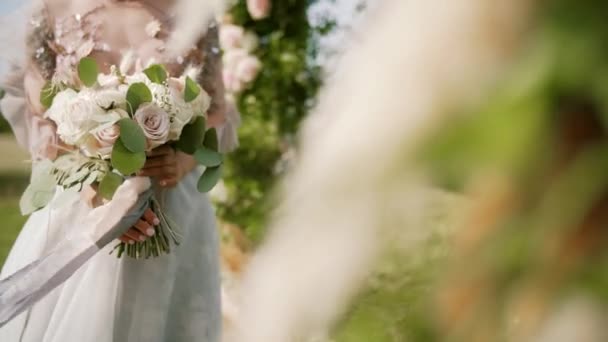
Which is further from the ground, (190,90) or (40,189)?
(190,90)

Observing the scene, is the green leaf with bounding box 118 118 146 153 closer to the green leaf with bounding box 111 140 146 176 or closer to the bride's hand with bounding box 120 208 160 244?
the green leaf with bounding box 111 140 146 176

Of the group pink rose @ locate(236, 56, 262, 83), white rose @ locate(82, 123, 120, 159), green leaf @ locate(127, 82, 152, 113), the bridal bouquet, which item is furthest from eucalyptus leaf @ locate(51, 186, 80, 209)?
pink rose @ locate(236, 56, 262, 83)

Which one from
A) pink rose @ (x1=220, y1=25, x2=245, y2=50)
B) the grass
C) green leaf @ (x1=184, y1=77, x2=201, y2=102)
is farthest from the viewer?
pink rose @ (x1=220, y1=25, x2=245, y2=50)

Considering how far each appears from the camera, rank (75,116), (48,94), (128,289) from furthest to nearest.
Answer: (128,289), (48,94), (75,116)

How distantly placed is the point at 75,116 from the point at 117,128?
0.23 feet

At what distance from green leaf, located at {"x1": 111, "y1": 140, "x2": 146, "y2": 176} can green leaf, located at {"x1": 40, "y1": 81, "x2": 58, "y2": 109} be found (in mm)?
184

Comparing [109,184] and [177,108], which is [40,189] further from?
[177,108]

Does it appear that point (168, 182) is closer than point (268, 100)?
Yes

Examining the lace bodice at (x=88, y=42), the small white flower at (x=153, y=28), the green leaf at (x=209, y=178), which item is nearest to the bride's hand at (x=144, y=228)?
the green leaf at (x=209, y=178)

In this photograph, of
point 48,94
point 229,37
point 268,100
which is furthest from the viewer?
point 268,100

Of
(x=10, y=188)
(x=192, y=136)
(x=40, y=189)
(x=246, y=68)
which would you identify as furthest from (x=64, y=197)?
(x=246, y=68)

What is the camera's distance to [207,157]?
4.83ft

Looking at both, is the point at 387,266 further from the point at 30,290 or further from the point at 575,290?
the point at 30,290

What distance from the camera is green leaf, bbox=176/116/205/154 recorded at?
1.44 metres
